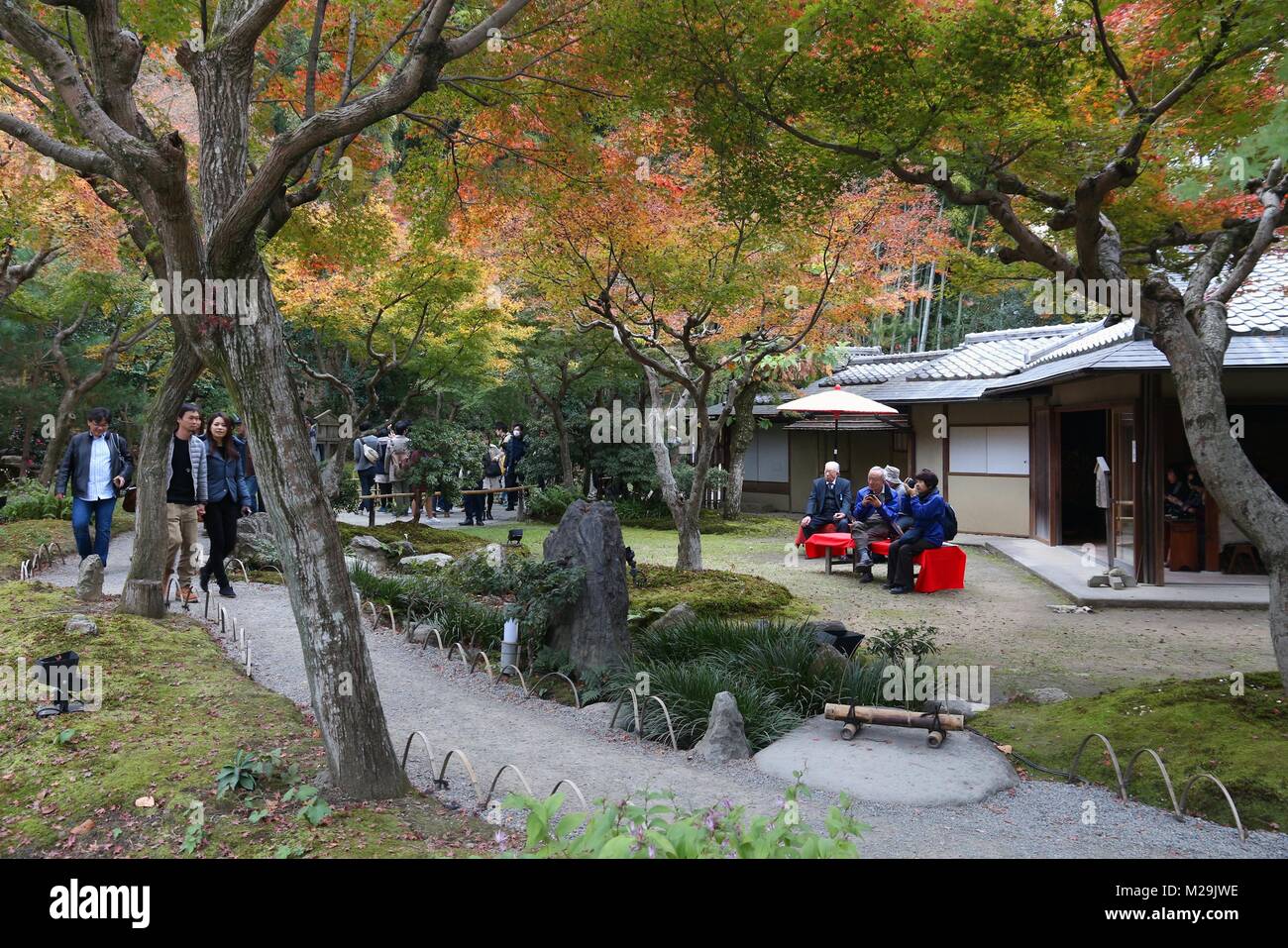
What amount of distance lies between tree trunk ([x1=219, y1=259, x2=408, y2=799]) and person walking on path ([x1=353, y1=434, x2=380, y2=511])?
13220 mm

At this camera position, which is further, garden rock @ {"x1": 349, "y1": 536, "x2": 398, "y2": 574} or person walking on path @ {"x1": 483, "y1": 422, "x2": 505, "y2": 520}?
person walking on path @ {"x1": 483, "y1": 422, "x2": 505, "y2": 520}

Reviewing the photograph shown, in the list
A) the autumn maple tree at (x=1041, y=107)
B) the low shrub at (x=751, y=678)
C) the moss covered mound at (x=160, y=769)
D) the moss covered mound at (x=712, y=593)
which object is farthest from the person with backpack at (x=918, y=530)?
the moss covered mound at (x=160, y=769)

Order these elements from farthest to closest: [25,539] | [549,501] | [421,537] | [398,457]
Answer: [549,501] → [398,457] → [421,537] → [25,539]

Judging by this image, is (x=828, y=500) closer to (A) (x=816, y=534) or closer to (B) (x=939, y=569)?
(A) (x=816, y=534)

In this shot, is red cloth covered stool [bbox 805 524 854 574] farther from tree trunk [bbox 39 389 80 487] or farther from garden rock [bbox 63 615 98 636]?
tree trunk [bbox 39 389 80 487]

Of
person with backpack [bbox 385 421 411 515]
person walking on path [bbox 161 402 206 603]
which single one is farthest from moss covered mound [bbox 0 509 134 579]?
person with backpack [bbox 385 421 411 515]

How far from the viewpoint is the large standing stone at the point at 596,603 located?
7371mm

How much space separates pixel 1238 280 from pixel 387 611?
807cm

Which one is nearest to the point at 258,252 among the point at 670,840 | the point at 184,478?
the point at 670,840

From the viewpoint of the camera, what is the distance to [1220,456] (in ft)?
19.1

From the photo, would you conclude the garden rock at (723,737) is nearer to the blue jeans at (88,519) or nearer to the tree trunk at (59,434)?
the blue jeans at (88,519)

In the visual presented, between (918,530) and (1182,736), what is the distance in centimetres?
596

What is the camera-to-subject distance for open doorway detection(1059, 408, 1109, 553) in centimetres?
1628
